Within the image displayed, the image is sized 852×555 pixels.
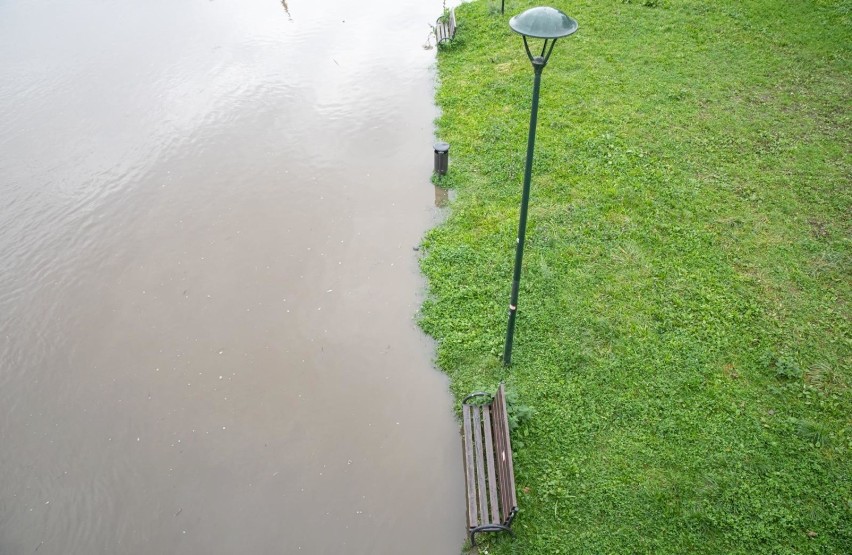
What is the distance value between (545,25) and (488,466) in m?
4.91

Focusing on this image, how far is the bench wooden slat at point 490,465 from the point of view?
6.12m

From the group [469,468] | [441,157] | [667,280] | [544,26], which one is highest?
[544,26]

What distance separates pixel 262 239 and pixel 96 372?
11.8 ft

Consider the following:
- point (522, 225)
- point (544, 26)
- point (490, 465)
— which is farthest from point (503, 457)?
point (544, 26)

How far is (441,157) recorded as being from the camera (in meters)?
11.2

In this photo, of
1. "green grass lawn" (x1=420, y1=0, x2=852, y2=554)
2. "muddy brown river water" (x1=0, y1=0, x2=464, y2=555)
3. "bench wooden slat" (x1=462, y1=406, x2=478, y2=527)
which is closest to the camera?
"bench wooden slat" (x1=462, y1=406, x2=478, y2=527)

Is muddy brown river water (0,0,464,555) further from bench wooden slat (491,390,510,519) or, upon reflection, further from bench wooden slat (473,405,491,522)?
bench wooden slat (491,390,510,519)

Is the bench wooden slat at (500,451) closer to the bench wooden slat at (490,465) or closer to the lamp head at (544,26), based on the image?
the bench wooden slat at (490,465)

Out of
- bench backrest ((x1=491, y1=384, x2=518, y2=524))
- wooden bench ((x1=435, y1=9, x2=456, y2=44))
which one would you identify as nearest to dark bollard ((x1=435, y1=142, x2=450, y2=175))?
bench backrest ((x1=491, y1=384, x2=518, y2=524))

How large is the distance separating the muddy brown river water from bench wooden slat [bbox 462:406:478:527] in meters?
0.51

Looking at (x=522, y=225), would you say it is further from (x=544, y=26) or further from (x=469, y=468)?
(x=469, y=468)

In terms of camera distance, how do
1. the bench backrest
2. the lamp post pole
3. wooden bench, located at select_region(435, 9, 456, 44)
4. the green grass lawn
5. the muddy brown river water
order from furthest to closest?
wooden bench, located at select_region(435, 9, 456, 44) → the muddy brown river water → the green grass lawn → the bench backrest → the lamp post pole

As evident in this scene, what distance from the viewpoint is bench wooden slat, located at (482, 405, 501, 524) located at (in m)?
6.12

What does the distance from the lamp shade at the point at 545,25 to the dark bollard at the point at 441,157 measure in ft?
18.7
